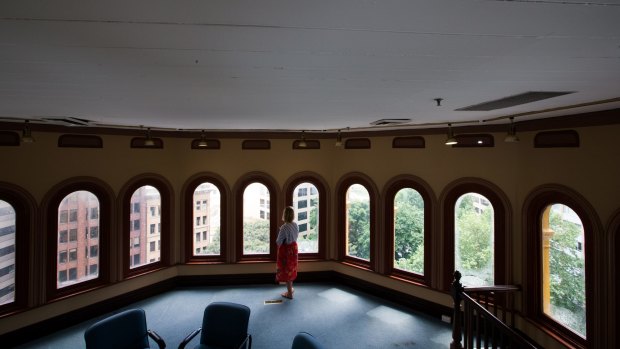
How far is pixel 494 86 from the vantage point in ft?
7.18

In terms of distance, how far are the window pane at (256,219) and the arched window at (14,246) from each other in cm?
321

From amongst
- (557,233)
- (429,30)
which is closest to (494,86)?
(429,30)

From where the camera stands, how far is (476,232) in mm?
4844

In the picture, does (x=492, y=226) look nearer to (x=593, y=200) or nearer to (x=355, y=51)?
(x=593, y=200)

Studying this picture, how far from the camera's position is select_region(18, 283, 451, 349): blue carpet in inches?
176

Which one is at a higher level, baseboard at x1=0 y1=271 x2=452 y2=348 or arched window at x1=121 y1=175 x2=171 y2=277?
arched window at x1=121 y1=175 x2=171 y2=277

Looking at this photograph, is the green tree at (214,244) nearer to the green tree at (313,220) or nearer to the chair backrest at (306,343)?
the green tree at (313,220)

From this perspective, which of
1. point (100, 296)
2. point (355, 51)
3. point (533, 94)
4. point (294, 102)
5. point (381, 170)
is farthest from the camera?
point (381, 170)

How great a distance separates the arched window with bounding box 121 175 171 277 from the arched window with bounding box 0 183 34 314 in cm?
127

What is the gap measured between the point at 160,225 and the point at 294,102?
4.43 metres

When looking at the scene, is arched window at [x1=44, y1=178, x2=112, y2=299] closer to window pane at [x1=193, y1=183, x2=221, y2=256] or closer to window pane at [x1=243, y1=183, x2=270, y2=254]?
window pane at [x1=193, y1=183, x2=221, y2=256]

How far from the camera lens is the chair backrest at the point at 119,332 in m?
3.13

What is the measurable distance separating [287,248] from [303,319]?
45.3 inches

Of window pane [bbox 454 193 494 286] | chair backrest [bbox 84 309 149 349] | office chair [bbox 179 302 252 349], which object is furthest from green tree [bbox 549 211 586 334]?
chair backrest [bbox 84 309 149 349]
